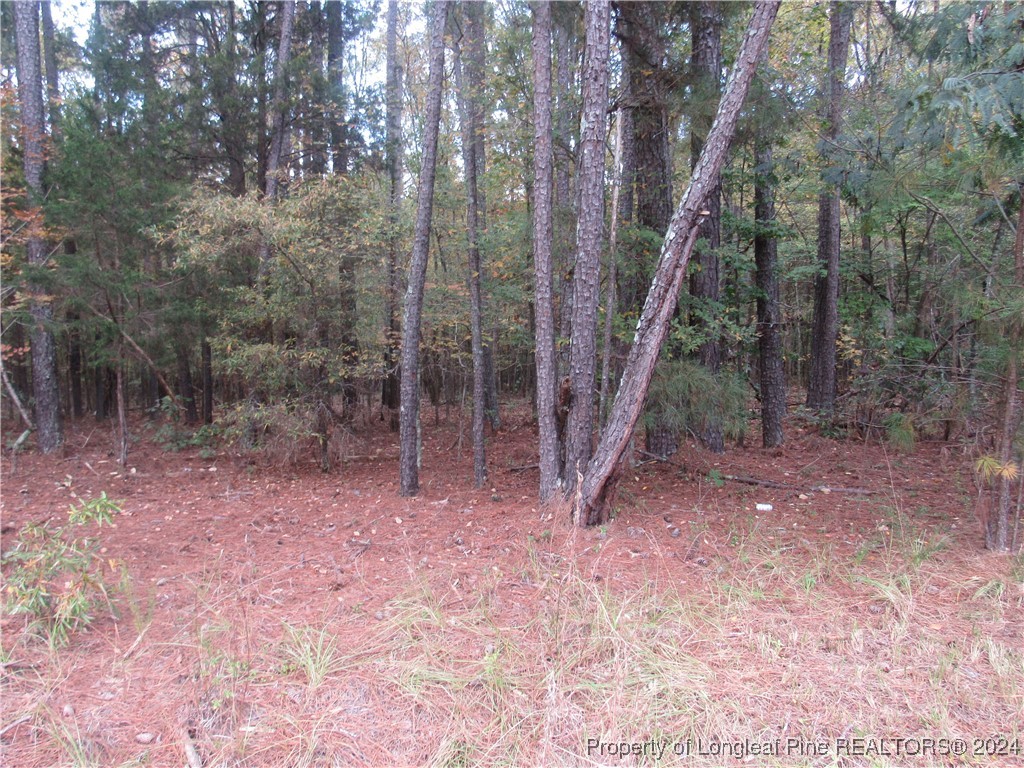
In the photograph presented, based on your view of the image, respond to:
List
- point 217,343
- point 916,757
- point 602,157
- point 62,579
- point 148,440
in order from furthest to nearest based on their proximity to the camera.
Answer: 1. point 148,440
2. point 217,343
3. point 602,157
4. point 62,579
5. point 916,757

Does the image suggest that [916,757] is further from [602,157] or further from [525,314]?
[525,314]

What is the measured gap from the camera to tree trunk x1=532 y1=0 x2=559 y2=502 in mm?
5520

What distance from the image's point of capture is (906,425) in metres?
4.92

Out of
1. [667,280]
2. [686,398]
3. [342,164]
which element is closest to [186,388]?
[342,164]

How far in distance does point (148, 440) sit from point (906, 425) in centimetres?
1247

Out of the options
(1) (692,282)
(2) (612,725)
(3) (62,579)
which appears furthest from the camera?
(1) (692,282)

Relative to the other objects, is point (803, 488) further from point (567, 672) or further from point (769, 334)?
point (567, 672)

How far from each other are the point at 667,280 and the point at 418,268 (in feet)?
10.1

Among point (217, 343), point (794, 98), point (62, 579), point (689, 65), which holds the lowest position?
point (62, 579)

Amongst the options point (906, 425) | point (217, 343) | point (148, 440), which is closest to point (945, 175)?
point (906, 425)

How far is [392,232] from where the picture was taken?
865 centimetres

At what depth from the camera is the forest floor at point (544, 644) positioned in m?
2.77

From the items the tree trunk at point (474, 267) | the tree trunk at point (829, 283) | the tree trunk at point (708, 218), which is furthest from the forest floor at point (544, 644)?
the tree trunk at point (829, 283)

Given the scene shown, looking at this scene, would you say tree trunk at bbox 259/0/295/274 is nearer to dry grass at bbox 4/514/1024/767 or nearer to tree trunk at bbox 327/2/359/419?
tree trunk at bbox 327/2/359/419
